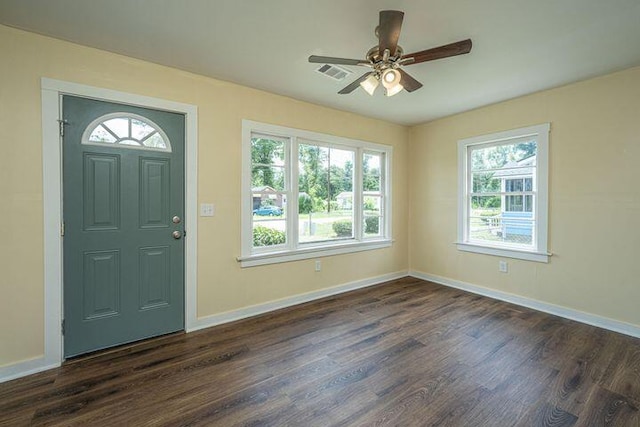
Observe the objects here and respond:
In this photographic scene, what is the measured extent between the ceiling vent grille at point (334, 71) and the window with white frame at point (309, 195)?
889mm

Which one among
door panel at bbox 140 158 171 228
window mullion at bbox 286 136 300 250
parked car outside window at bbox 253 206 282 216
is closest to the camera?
door panel at bbox 140 158 171 228

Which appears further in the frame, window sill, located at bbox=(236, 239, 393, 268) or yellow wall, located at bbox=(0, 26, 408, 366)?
window sill, located at bbox=(236, 239, 393, 268)

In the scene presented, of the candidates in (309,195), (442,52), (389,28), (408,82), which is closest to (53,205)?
(309,195)

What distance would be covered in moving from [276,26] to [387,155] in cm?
291

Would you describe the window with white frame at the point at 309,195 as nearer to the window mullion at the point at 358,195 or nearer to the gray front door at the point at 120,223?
the window mullion at the point at 358,195

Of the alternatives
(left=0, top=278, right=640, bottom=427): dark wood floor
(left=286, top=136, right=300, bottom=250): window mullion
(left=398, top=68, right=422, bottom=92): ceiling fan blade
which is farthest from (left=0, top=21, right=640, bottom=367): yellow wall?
(left=398, top=68, right=422, bottom=92): ceiling fan blade

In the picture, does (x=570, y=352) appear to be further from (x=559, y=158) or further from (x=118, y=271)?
(x=118, y=271)

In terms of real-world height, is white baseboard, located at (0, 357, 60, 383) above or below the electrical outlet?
below

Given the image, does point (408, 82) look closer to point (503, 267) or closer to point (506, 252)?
point (506, 252)

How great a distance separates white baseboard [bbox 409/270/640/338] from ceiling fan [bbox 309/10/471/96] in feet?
9.98

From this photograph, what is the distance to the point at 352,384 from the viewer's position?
203 cm

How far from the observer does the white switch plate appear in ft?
9.55

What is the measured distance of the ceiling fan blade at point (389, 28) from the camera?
1.63 meters

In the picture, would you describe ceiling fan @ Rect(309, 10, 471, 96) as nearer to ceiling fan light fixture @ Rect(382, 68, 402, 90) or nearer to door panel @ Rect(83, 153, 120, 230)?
ceiling fan light fixture @ Rect(382, 68, 402, 90)
